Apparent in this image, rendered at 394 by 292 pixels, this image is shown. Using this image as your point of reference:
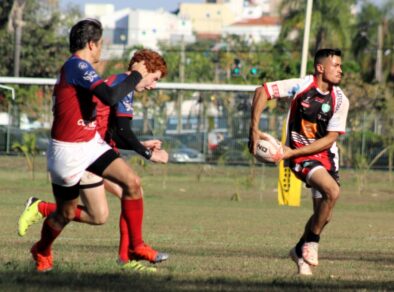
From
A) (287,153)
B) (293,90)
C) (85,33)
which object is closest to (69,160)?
(85,33)

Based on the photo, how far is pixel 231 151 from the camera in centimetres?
4159

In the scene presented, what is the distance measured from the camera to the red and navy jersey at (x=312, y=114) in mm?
11102

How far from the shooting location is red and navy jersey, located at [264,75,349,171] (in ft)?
36.4

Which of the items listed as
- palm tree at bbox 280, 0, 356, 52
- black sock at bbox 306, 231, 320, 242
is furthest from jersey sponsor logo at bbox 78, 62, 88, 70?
palm tree at bbox 280, 0, 356, 52

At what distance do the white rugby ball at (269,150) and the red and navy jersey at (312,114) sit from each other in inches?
13.1

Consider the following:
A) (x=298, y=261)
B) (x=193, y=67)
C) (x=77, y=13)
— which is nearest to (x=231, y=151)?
(x=298, y=261)

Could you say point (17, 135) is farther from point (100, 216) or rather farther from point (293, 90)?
point (100, 216)

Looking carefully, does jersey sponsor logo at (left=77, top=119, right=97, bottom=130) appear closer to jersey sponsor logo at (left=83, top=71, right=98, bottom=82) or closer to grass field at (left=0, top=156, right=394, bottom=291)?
jersey sponsor logo at (left=83, top=71, right=98, bottom=82)

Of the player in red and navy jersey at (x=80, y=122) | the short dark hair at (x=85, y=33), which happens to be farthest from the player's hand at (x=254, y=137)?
the short dark hair at (x=85, y=33)

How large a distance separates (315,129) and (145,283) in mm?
3017

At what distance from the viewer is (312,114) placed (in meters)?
11.1

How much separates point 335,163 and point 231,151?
30289mm

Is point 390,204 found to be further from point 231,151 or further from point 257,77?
point 257,77

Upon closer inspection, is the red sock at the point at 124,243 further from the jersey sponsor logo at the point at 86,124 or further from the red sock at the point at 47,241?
the jersey sponsor logo at the point at 86,124
